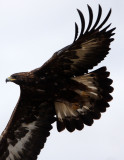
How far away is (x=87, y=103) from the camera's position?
50.1 feet

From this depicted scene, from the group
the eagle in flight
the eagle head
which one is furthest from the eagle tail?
the eagle head

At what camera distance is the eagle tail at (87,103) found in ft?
48.1

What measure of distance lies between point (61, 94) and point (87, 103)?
84cm

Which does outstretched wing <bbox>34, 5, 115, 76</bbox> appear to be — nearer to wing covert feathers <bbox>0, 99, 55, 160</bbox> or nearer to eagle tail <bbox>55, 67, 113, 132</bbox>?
eagle tail <bbox>55, 67, 113, 132</bbox>

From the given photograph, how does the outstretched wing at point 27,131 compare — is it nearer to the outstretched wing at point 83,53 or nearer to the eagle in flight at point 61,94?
the eagle in flight at point 61,94

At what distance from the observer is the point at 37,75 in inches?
567

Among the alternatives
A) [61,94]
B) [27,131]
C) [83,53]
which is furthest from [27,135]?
[83,53]

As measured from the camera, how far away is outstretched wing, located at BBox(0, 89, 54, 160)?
51.3 ft

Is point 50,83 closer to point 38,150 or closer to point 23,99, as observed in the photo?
point 23,99

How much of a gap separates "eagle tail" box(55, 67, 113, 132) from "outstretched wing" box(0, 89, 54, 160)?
377 millimetres

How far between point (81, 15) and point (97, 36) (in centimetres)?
85

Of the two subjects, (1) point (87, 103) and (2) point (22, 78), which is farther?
(1) point (87, 103)

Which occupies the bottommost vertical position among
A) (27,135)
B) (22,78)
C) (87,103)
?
(27,135)

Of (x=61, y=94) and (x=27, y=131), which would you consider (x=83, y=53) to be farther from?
(x=27, y=131)
